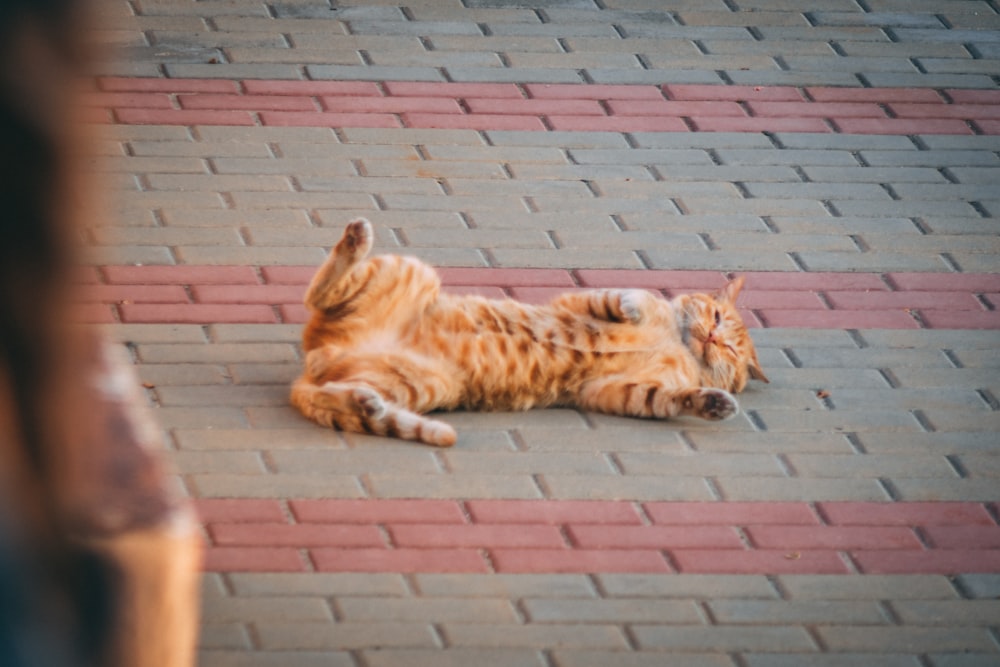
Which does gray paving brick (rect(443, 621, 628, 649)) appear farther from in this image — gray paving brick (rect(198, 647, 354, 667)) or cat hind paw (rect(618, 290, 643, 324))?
cat hind paw (rect(618, 290, 643, 324))

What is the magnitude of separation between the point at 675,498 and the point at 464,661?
103 centimetres

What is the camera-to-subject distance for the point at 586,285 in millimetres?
5199

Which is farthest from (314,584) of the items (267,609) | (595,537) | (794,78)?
(794,78)

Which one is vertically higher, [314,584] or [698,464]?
[698,464]

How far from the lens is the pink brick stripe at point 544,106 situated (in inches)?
239

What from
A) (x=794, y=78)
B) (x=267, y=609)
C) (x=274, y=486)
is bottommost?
(x=274, y=486)

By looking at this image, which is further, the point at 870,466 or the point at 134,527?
the point at 870,466

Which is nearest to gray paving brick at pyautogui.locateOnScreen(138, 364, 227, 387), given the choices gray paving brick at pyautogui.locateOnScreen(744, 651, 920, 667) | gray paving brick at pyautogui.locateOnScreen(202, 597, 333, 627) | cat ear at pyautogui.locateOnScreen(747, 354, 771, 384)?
gray paving brick at pyautogui.locateOnScreen(202, 597, 333, 627)

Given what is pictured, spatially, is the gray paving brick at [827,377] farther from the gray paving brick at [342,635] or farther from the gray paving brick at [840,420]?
the gray paving brick at [342,635]

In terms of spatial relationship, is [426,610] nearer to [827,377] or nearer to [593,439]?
[593,439]

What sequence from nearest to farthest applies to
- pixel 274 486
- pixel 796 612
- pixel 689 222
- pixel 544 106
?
pixel 796 612 → pixel 274 486 → pixel 689 222 → pixel 544 106

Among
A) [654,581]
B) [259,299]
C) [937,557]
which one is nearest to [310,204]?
[259,299]

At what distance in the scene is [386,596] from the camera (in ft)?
12.2

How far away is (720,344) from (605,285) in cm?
61
